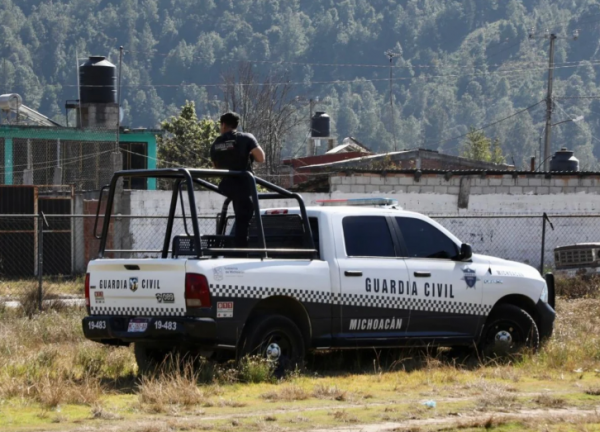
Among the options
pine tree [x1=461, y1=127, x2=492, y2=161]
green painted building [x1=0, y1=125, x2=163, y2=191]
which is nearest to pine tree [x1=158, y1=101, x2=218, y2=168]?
green painted building [x1=0, y1=125, x2=163, y2=191]

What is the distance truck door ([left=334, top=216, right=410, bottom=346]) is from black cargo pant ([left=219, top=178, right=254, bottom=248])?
0.98 metres

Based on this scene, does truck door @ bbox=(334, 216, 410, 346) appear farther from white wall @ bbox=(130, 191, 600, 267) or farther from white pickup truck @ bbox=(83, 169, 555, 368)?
white wall @ bbox=(130, 191, 600, 267)

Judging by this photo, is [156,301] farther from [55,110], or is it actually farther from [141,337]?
[55,110]

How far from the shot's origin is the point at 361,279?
1120 cm

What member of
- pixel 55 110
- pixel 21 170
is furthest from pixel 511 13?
pixel 21 170

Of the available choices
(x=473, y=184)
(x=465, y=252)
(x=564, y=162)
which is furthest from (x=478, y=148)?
(x=465, y=252)

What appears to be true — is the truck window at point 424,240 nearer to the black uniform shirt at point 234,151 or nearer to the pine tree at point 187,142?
the black uniform shirt at point 234,151

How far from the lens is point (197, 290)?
998cm

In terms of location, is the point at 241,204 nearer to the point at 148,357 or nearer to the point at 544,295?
the point at 148,357

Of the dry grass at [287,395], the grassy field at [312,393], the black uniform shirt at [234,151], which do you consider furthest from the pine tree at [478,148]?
the dry grass at [287,395]

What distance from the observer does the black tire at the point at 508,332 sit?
1226 cm

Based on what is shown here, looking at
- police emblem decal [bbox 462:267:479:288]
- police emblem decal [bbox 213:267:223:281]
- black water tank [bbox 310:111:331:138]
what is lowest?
police emblem decal [bbox 462:267:479:288]

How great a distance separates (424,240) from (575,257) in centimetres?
1130

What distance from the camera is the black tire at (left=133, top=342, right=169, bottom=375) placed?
11000mm
